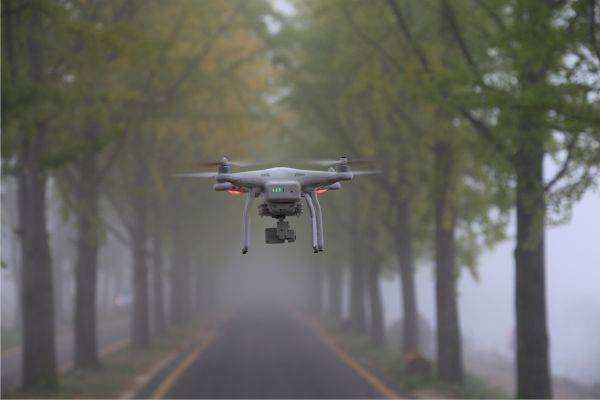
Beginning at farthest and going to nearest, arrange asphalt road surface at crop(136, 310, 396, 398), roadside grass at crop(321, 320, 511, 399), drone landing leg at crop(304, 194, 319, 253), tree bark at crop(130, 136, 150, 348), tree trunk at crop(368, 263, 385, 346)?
tree trunk at crop(368, 263, 385, 346) < tree bark at crop(130, 136, 150, 348) < roadside grass at crop(321, 320, 511, 399) < asphalt road surface at crop(136, 310, 396, 398) < drone landing leg at crop(304, 194, 319, 253)

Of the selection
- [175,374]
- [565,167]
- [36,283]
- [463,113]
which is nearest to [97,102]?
[36,283]

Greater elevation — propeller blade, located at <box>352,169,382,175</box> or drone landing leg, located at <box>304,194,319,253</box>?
propeller blade, located at <box>352,169,382,175</box>

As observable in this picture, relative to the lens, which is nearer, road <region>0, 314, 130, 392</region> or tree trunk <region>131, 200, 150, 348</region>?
road <region>0, 314, 130, 392</region>

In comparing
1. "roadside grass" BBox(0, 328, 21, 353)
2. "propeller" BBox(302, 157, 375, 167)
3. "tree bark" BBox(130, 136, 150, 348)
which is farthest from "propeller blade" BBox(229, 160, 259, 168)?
"roadside grass" BBox(0, 328, 21, 353)

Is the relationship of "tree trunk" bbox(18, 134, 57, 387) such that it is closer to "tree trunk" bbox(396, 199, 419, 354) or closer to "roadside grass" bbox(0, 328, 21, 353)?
"tree trunk" bbox(396, 199, 419, 354)

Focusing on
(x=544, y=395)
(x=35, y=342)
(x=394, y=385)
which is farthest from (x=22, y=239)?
(x=544, y=395)

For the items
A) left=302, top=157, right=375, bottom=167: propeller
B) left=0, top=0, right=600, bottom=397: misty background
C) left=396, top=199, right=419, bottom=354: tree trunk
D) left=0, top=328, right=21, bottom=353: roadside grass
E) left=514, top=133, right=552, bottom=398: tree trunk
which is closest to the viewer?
left=302, top=157, right=375, bottom=167: propeller

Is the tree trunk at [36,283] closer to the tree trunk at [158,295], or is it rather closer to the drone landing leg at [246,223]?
the drone landing leg at [246,223]
